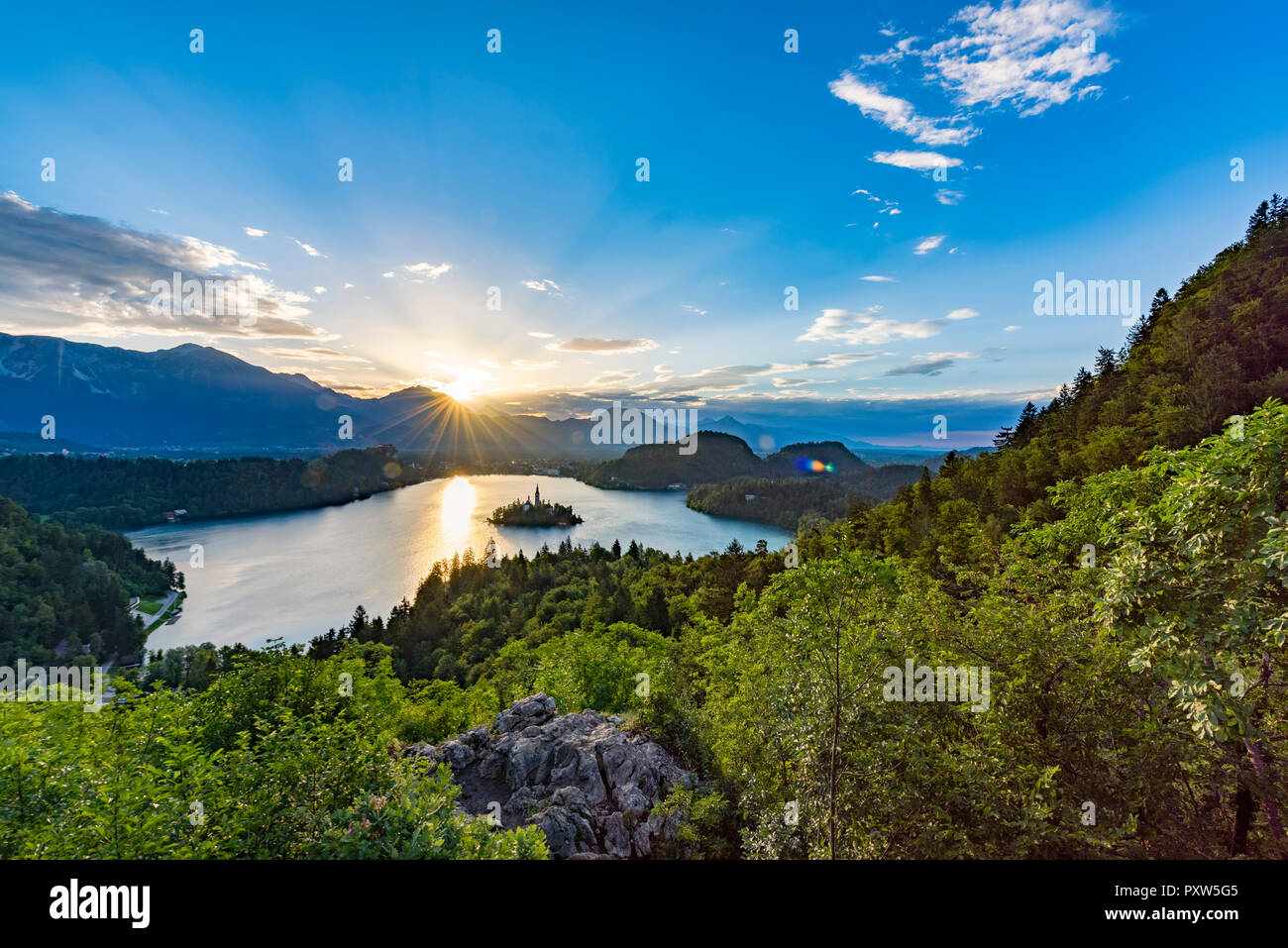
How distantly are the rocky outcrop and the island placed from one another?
120 m

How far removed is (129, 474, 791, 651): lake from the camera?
66.9 meters

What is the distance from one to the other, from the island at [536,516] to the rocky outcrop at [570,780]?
11984 cm

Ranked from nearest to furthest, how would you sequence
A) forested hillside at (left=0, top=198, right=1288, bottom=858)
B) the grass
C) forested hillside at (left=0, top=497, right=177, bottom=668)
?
forested hillside at (left=0, top=198, right=1288, bottom=858), forested hillside at (left=0, top=497, right=177, bottom=668), the grass

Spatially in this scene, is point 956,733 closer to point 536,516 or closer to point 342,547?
point 342,547

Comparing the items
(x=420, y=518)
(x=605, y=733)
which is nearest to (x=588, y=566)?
(x=605, y=733)

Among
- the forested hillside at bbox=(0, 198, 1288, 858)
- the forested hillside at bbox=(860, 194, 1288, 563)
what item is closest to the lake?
the forested hillside at bbox=(0, 198, 1288, 858)

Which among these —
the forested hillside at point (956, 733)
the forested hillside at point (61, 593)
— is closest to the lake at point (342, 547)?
the forested hillside at point (61, 593)

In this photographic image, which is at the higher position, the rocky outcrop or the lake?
the rocky outcrop

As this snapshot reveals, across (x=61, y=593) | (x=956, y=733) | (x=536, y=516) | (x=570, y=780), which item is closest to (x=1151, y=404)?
(x=956, y=733)

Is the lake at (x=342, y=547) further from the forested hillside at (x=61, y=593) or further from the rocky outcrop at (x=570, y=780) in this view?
the rocky outcrop at (x=570, y=780)

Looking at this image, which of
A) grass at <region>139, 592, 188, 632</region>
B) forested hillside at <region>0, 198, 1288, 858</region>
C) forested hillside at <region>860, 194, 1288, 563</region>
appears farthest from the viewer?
grass at <region>139, 592, 188, 632</region>

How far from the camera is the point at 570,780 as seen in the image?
34.7ft

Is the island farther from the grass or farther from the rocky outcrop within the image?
the rocky outcrop
